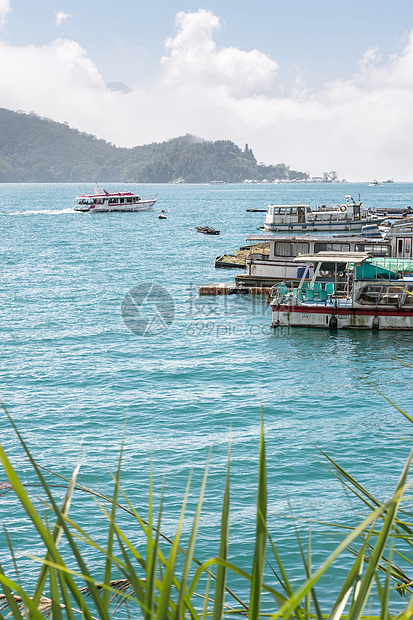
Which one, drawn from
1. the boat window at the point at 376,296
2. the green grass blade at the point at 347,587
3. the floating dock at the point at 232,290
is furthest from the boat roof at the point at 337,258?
the green grass blade at the point at 347,587

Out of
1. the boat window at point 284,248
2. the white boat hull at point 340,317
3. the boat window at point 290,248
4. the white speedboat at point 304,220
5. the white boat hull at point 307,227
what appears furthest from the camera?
the white speedboat at point 304,220

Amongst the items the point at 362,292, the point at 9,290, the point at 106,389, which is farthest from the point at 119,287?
the point at 106,389

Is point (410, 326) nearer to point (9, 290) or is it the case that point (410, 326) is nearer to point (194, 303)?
point (194, 303)

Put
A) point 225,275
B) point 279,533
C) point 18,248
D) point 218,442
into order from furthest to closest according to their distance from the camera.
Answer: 1. point 18,248
2. point 225,275
3. point 218,442
4. point 279,533

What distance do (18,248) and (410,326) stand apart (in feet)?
172

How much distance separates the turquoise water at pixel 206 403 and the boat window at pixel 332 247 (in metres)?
4.02

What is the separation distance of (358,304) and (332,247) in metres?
8.00

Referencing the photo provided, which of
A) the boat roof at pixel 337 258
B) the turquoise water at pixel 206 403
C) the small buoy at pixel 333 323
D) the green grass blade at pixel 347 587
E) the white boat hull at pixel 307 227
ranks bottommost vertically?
the turquoise water at pixel 206 403

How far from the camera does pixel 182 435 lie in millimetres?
17594

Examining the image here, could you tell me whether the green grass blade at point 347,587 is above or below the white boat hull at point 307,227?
below

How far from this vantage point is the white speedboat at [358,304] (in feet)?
91.4

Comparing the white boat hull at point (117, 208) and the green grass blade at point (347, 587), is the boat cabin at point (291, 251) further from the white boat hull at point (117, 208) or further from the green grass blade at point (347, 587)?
the white boat hull at point (117, 208)

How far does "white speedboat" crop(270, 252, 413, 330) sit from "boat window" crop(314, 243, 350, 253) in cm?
591

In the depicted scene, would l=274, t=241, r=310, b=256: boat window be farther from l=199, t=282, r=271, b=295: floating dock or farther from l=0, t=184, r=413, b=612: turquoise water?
l=0, t=184, r=413, b=612: turquoise water
